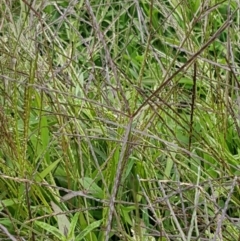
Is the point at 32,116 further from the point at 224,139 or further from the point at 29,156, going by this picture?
the point at 224,139

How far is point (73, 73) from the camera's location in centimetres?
137

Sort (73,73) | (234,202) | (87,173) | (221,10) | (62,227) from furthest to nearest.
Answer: (221,10) → (73,73) → (87,173) → (234,202) → (62,227)

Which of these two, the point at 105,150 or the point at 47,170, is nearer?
the point at 47,170

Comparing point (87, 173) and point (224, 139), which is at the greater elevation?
point (224, 139)

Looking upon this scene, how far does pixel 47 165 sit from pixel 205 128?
1.13 ft

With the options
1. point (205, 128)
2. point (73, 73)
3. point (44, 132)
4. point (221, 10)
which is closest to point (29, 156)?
point (44, 132)

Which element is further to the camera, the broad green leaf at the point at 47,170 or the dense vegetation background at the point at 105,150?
the broad green leaf at the point at 47,170

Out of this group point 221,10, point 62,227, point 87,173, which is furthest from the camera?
point 221,10

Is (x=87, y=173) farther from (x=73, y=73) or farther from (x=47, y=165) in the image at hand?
(x=73, y=73)

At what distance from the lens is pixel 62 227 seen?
1.01 m

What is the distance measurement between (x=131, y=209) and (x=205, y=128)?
0.29 meters

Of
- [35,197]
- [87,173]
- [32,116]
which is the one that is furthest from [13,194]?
[32,116]

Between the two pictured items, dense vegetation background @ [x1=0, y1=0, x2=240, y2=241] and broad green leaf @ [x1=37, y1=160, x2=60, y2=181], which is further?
broad green leaf @ [x1=37, y1=160, x2=60, y2=181]

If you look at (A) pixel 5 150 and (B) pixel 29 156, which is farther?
(B) pixel 29 156
